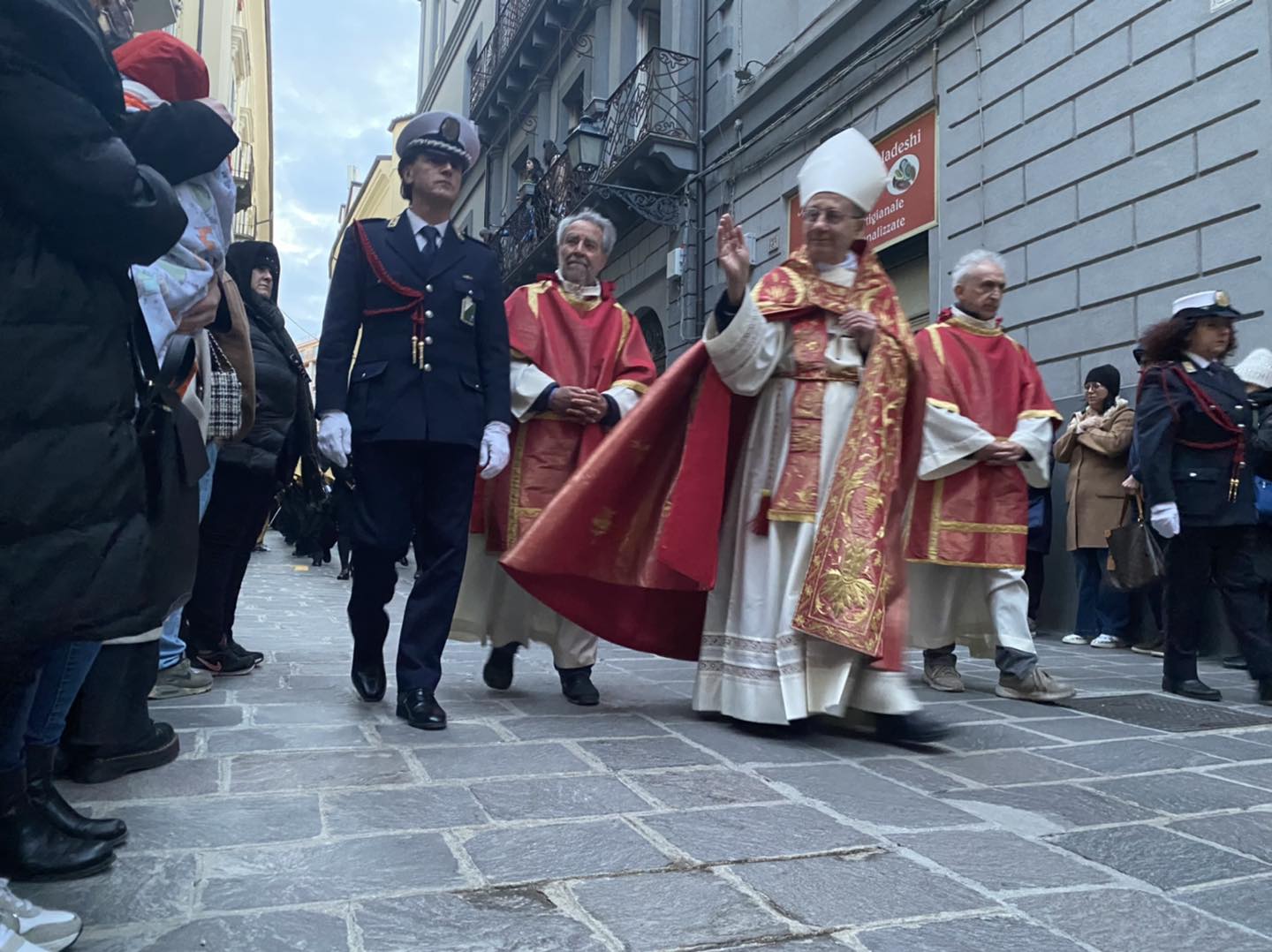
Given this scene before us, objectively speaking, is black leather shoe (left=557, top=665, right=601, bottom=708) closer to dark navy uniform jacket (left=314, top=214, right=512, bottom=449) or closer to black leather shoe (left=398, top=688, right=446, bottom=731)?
black leather shoe (left=398, top=688, right=446, bottom=731)

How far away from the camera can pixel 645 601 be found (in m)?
4.09

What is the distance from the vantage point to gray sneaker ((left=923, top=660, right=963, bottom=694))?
4832mm

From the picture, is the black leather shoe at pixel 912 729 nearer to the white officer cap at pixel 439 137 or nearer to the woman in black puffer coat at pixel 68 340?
the white officer cap at pixel 439 137

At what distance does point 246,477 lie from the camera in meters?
4.56

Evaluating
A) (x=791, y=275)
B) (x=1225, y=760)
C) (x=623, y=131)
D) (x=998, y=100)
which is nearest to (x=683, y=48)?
(x=623, y=131)

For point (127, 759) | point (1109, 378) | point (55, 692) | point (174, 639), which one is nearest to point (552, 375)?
point (174, 639)

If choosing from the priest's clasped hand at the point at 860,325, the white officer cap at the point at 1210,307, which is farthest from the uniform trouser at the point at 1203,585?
the priest's clasped hand at the point at 860,325

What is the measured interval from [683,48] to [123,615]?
1401 cm

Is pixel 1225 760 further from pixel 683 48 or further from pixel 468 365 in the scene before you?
pixel 683 48

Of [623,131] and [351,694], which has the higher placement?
[623,131]

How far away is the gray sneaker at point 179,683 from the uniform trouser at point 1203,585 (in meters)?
4.13

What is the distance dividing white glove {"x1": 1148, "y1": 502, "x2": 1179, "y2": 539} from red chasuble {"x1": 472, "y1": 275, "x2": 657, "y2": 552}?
2286 millimetres

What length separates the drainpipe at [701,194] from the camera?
14.0 m

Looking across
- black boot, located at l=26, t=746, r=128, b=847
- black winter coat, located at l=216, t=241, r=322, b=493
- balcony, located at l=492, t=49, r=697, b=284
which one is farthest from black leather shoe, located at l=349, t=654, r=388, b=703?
balcony, located at l=492, t=49, r=697, b=284
